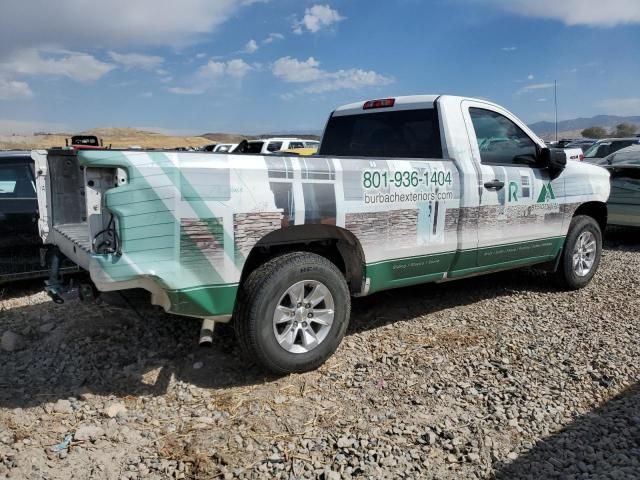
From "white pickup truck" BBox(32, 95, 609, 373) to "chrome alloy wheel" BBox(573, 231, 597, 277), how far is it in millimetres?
268

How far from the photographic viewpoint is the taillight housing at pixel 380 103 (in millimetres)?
5121

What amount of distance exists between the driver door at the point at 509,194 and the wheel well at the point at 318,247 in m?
1.31

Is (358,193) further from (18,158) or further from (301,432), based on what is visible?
(18,158)

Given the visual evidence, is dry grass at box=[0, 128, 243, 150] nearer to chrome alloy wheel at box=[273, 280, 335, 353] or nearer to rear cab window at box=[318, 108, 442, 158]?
rear cab window at box=[318, 108, 442, 158]

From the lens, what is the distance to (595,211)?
6363mm

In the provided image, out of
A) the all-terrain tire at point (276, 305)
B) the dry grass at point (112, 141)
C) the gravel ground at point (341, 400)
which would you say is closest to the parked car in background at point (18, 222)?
the gravel ground at point (341, 400)

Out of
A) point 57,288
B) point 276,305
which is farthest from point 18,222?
point 276,305

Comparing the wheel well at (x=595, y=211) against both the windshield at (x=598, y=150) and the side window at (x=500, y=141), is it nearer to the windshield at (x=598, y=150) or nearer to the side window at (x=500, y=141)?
the side window at (x=500, y=141)

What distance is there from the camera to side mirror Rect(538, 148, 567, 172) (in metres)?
5.26

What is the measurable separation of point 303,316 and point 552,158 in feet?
10.0

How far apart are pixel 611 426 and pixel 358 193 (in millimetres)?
2145

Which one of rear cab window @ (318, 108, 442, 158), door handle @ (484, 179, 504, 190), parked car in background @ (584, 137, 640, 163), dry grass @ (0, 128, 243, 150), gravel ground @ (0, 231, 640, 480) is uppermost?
dry grass @ (0, 128, 243, 150)

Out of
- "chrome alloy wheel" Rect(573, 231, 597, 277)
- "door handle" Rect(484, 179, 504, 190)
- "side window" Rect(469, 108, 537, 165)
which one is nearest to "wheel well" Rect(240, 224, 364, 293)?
"door handle" Rect(484, 179, 504, 190)

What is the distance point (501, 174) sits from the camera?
4.95 m
